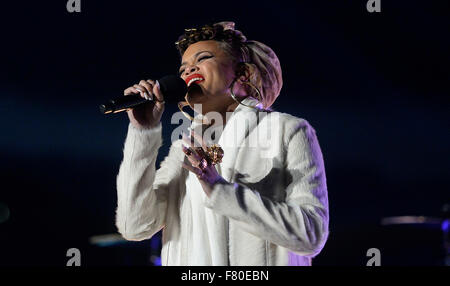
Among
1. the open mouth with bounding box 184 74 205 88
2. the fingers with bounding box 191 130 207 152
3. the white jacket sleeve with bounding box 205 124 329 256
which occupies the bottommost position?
the white jacket sleeve with bounding box 205 124 329 256

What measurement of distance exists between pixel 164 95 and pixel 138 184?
253 millimetres

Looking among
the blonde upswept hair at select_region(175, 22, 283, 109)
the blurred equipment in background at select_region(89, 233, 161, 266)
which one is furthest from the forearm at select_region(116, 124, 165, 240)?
the blurred equipment in background at select_region(89, 233, 161, 266)

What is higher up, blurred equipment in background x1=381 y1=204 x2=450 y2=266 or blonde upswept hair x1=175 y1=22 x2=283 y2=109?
blonde upswept hair x1=175 y1=22 x2=283 y2=109

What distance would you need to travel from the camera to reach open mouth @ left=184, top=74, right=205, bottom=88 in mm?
1685

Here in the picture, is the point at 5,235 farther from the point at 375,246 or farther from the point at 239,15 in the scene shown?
the point at 375,246

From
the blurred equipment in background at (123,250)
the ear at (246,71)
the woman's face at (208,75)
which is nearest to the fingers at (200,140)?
the woman's face at (208,75)

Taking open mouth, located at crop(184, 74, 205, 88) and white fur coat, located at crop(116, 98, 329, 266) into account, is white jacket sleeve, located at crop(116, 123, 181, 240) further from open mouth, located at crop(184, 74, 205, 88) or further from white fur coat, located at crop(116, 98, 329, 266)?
open mouth, located at crop(184, 74, 205, 88)

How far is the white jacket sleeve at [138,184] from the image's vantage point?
156 cm

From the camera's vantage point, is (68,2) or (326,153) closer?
(68,2)

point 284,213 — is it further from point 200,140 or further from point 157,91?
point 157,91

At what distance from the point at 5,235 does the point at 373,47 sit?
2071mm

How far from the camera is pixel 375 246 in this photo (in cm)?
263
